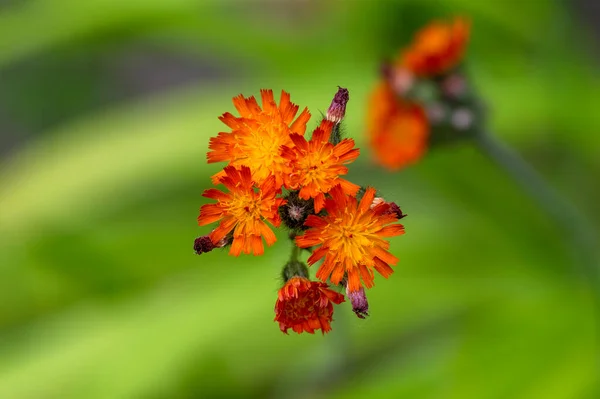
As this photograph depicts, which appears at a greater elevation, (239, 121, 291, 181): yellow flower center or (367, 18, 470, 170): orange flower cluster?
(367, 18, 470, 170): orange flower cluster

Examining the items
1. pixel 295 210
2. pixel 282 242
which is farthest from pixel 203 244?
pixel 282 242

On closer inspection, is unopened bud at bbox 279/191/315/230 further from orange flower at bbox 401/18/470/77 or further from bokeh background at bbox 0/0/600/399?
orange flower at bbox 401/18/470/77

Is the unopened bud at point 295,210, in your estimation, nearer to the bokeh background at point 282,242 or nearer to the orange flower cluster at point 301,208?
the orange flower cluster at point 301,208

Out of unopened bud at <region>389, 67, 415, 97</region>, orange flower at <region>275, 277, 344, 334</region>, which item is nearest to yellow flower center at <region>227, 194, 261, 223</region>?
orange flower at <region>275, 277, 344, 334</region>

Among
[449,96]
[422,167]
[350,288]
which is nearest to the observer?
[350,288]

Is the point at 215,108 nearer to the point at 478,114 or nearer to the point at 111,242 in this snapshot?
the point at 111,242

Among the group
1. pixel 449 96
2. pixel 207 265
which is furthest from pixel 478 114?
pixel 207 265

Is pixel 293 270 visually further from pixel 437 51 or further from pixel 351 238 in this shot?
pixel 437 51
